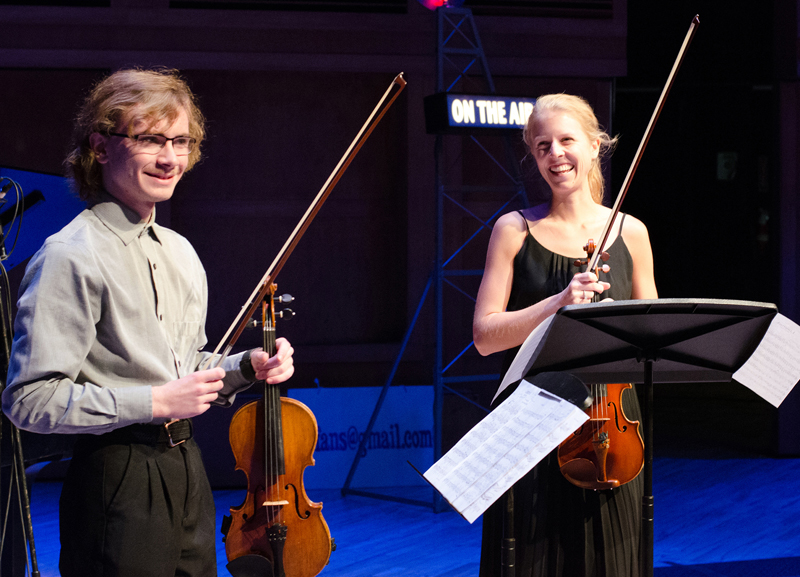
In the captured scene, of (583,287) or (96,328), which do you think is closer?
(96,328)

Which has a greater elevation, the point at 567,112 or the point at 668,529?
the point at 567,112

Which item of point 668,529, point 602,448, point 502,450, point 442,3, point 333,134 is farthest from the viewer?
point 333,134

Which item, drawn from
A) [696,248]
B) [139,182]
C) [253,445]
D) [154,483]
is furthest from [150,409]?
[696,248]

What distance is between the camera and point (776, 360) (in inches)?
55.7

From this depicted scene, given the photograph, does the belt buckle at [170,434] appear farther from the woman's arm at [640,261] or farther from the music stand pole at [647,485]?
the woman's arm at [640,261]

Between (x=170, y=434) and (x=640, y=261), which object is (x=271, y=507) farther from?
(x=640, y=261)

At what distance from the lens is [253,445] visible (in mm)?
1863

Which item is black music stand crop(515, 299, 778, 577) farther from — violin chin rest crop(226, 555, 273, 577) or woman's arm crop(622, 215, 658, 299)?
violin chin rest crop(226, 555, 273, 577)

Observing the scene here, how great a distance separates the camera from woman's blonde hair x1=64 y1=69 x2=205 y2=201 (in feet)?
4.63

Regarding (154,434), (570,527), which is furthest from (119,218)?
(570,527)

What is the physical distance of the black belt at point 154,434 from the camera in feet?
4.49

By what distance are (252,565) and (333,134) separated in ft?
11.0

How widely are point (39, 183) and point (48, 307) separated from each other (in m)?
1.44

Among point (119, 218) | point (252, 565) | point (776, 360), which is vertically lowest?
point (252, 565)
